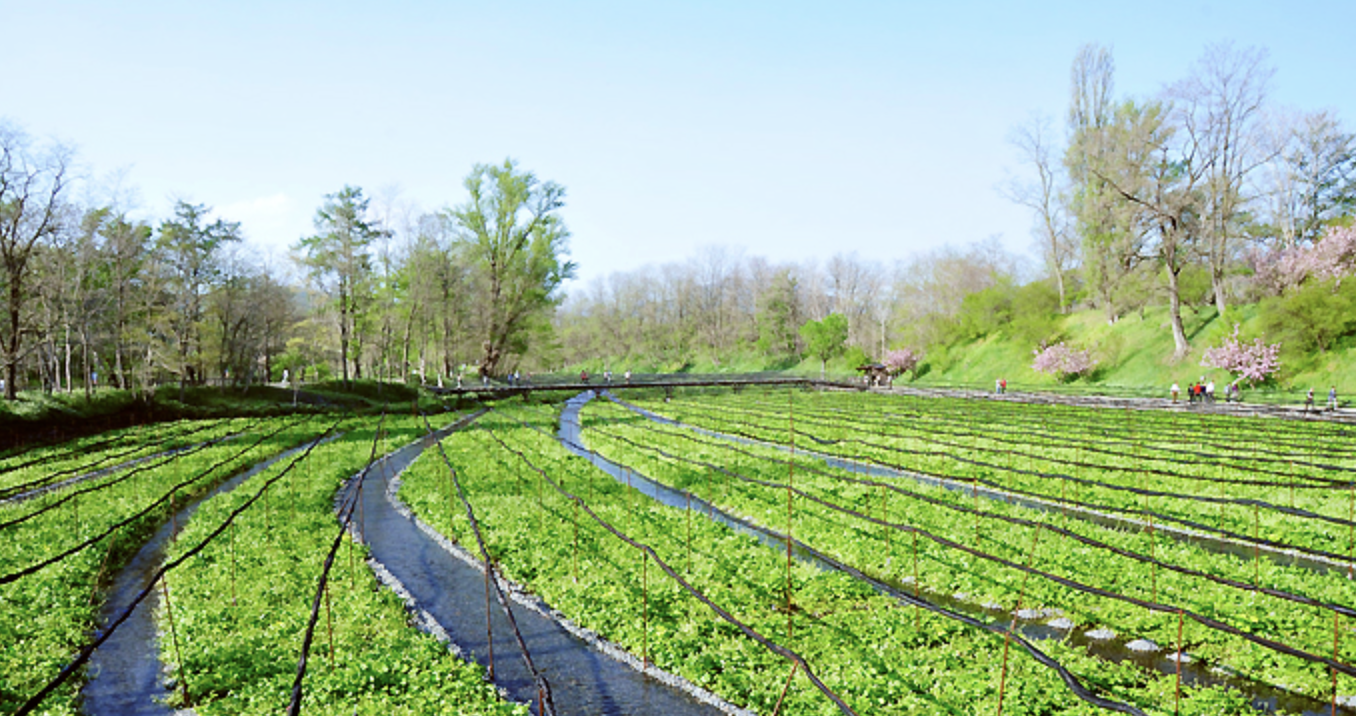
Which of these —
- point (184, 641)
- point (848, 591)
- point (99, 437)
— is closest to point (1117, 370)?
point (848, 591)

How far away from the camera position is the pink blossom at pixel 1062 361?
70812mm

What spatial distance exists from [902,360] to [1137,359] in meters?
31.4

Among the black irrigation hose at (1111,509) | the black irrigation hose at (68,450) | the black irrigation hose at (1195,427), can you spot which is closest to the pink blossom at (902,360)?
the black irrigation hose at (1195,427)

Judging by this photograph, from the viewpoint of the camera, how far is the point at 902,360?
95.5 m

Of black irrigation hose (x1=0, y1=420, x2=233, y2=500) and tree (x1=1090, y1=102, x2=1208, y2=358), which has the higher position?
tree (x1=1090, y1=102, x2=1208, y2=358)

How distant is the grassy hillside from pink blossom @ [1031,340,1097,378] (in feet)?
2.83

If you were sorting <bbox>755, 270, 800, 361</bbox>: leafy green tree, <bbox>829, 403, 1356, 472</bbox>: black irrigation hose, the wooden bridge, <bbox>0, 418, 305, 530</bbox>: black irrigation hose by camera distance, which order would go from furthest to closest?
1. <bbox>755, 270, 800, 361</bbox>: leafy green tree
2. the wooden bridge
3. <bbox>829, 403, 1356, 472</bbox>: black irrigation hose
4. <bbox>0, 418, 305, 530</bbox>: black irrigation hose

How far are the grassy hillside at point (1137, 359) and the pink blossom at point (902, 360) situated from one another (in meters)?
1.64

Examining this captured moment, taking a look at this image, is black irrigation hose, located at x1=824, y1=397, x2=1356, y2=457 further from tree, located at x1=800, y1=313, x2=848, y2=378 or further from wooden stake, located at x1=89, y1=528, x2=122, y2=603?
tree, located at x1=800, y1=313, x2=848, y2=378

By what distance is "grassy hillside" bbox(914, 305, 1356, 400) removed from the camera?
171 feet

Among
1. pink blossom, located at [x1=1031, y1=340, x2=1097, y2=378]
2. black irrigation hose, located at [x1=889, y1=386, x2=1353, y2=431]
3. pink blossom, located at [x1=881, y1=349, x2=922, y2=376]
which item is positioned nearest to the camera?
black irrigation hose, located at [x1=889, y1=386, x2=1353, y2=431]

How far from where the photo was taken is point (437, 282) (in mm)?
78062

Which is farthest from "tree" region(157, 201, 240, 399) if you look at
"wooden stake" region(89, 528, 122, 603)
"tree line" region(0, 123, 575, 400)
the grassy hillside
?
the grassy hillside

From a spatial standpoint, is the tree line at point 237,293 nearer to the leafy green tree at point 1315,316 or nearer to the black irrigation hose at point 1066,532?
the black irrigation hose at point 1066,532
